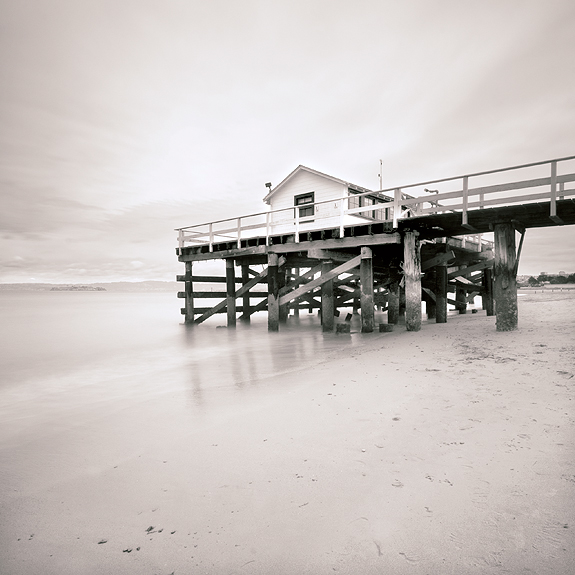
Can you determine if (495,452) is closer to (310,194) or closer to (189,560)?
(189,560)

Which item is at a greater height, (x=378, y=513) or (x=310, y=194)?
(x=310, y=194)

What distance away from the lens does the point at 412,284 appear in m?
10.5

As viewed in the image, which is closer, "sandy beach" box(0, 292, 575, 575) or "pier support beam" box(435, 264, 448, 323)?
"sandy beach" box(0, 292, 575, 575)

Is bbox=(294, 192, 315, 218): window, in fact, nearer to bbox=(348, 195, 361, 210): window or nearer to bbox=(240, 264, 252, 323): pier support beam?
bbox=(348, 195, 361, 210): window

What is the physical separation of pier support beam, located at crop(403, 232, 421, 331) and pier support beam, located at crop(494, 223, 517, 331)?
6.74ft

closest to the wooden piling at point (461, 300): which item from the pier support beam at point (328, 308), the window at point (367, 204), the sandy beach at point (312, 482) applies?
the window at point (367, 204)

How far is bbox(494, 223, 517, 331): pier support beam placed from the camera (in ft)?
28.6

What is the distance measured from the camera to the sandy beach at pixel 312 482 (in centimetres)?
236

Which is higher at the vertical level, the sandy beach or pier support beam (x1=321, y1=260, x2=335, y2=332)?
pier support beam (x1=321, y1=260, x2=335, y2=332)

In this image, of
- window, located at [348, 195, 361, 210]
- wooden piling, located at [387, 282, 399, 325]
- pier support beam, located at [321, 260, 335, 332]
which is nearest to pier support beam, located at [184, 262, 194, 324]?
pier support beam, located at [321, 260, 335, 332]

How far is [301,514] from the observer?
2.73 metres

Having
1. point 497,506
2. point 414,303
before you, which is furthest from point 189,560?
point 414,303

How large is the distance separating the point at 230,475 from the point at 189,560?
38.8 inches

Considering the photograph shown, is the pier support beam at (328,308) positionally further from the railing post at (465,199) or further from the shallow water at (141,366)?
the railing post at (465,199)
